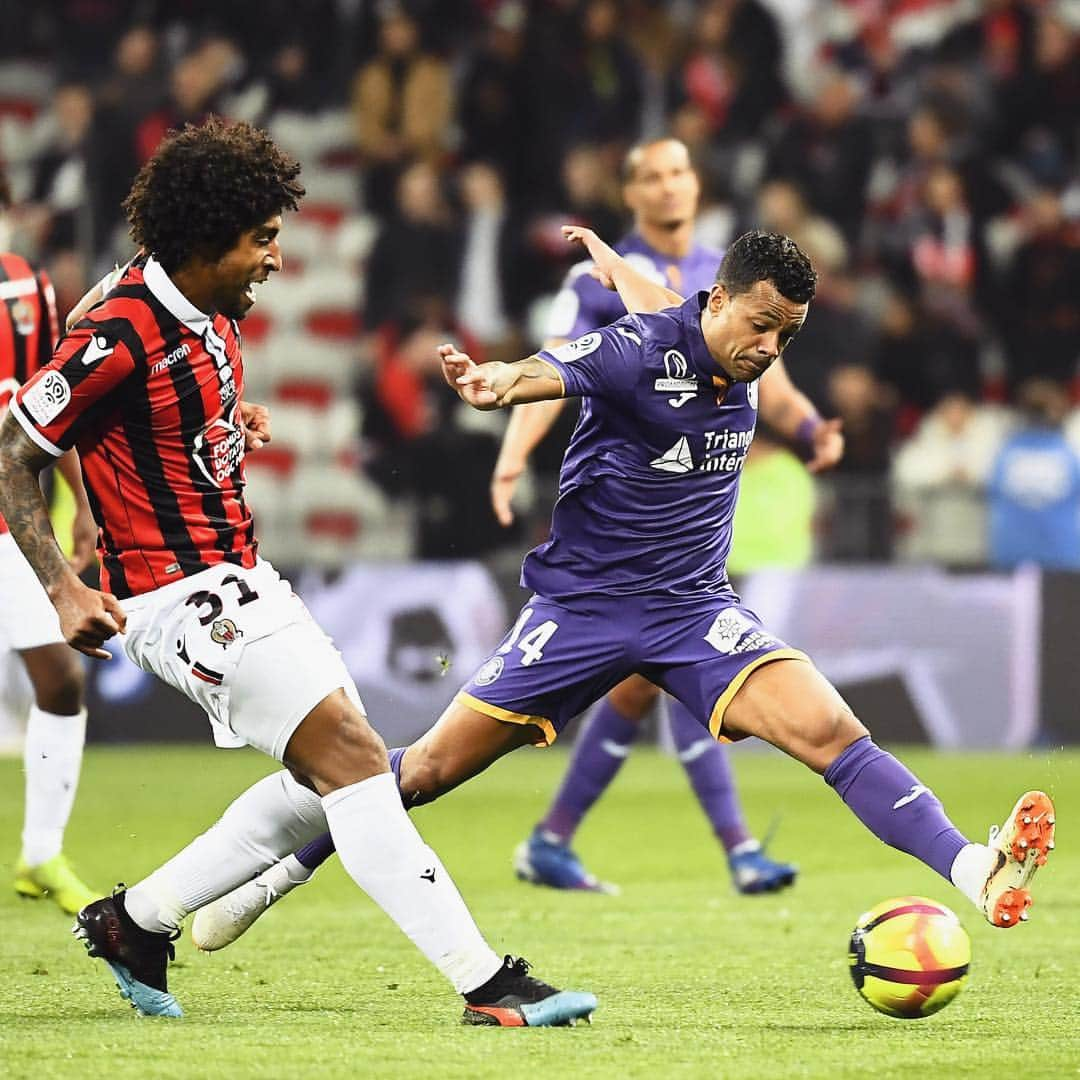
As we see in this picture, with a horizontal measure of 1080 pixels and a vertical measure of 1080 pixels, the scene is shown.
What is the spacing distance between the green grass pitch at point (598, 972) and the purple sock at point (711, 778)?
267 mm

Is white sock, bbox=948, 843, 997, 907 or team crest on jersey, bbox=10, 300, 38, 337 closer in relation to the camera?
white sock, bbox=948, 843, 997, 907

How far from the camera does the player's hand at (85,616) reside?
16.6 feet

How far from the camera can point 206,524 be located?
5.49 m

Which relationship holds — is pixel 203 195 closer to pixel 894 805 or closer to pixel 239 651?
pixel 239 651

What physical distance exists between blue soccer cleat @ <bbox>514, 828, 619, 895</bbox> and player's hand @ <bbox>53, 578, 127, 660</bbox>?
3854mm

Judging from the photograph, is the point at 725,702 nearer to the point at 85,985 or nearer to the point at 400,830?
the point at 400,830

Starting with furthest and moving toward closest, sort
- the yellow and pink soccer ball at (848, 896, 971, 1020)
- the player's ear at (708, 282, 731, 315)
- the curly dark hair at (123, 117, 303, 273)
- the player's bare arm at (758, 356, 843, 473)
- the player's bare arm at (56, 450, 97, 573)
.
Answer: the player's bare arm at (758, 356, 843, 473) → the player's bare arm at (56, 450, 97, 573) → the player's ear at (708, 282, 731, 315) → the yellow and pink soccer ball at (848, 896, 971, 1020) → the curly dark hair at (123, 117, 303, 273)

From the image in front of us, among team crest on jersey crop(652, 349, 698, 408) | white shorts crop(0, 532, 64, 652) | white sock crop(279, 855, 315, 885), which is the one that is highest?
team crest on jersey crop(652, 349, 698, 408)

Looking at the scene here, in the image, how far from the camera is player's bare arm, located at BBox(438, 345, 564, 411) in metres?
5.62

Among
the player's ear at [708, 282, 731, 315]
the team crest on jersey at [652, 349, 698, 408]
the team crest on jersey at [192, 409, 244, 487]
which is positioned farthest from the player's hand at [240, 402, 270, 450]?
the player's ear at [708, 282, 731, 315]

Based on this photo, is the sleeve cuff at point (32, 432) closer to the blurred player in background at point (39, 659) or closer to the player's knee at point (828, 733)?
the player's knee at point (828, 733)

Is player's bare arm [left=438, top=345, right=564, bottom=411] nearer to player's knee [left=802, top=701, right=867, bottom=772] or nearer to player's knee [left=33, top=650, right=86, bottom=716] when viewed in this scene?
player's knee [left=802, top=701, right=867, bottom=772]

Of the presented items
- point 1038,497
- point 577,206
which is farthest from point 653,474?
point 577,206

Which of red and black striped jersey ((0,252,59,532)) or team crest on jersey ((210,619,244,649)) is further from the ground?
red and black striped jersey ((0,252,59,532))
